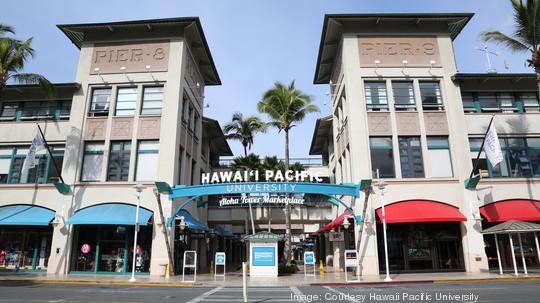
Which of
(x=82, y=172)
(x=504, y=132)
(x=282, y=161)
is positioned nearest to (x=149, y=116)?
(x=82, y=172)

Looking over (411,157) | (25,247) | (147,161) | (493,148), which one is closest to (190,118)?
(147,161)

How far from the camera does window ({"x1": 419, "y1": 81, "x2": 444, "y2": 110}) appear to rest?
2597 cm

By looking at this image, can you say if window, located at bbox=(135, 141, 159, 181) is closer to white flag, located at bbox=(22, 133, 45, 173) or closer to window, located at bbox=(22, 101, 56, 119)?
white flag, located at bbox=(22, 133, 45, 173)

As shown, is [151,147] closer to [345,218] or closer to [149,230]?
[149,230]

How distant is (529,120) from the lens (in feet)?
85.7

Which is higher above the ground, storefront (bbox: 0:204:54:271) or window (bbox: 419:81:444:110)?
window (bbox: 419:81:444:110)

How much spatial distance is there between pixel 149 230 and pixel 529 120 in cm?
2667

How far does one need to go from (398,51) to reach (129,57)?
19163 mm

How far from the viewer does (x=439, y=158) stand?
2500cm

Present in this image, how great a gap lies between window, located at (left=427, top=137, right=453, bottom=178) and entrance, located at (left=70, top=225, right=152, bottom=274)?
1879 centimetres

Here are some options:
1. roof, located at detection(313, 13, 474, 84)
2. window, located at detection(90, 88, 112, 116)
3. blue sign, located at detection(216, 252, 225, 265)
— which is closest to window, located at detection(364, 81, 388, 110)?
roof, located at detection(313, 13, 474, 84)

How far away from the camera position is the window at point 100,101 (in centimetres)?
2648

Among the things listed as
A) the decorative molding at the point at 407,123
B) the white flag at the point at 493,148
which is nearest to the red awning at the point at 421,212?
the white flag at the point at 493,148

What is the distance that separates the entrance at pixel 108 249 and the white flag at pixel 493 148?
2093 centimetres
